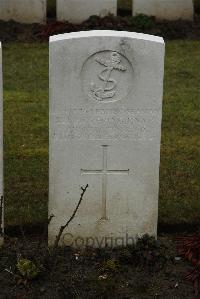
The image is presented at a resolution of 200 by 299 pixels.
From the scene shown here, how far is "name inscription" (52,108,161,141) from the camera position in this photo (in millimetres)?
6086

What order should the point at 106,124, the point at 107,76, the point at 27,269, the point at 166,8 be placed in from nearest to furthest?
the point at 27,269 < the point at 107,76 < the point at 106,124 < the point at 166,8

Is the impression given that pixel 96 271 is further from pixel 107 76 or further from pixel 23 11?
pixel 23 11

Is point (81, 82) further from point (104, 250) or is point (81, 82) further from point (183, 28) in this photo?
point (183, 28)

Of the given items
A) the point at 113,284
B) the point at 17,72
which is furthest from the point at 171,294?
the point at 17,72

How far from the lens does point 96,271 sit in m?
6.08

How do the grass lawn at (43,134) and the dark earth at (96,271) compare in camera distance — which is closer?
the dark earth at (96,271)

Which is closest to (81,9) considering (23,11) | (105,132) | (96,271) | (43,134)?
(23,11)

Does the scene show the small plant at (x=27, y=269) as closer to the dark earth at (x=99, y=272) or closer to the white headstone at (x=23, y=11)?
the dark earth at (x=99, y=272)

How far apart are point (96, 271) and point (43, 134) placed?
132 inches

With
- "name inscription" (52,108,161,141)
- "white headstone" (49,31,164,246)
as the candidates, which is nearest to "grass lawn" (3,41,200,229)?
"white headstone" (49,31,164,246)

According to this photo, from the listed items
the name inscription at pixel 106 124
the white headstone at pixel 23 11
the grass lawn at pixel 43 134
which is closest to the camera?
the name inscription at pixel 106 124

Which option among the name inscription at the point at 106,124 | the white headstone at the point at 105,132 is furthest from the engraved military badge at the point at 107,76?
the name inscription at the point at 106,124

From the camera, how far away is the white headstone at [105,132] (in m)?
5.97

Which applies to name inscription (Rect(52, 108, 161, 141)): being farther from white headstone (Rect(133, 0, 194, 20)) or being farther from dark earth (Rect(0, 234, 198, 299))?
white headstone (Rect(133, 0, 194, 20))
